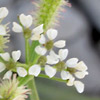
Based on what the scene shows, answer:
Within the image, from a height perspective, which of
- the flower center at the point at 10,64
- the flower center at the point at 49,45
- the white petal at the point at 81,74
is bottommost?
the white petal at the point at 81,74

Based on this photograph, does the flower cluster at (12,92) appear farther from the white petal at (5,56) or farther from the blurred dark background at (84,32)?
the blurred dark background at (84,32)

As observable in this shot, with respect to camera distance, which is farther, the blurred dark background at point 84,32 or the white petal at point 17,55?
the blurred dark background at point 84,32

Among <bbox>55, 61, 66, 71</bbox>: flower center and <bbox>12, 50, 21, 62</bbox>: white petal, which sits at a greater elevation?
<bbox>12, 50, 21, 62</bbox>: white petal

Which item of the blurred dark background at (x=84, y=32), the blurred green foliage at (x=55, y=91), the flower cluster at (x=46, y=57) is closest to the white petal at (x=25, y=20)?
the flower cluster at (x=46, y=57)

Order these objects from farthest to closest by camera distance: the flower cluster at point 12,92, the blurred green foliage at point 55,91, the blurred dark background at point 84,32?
the blurred dark background at point 84,32 < the blurred green foliage at point 55,91 < the flower cluster at point 12,92


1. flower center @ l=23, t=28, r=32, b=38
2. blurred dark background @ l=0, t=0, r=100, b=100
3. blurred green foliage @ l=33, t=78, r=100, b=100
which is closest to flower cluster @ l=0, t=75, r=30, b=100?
flower center @ l=23, t=28, r=32, b=38

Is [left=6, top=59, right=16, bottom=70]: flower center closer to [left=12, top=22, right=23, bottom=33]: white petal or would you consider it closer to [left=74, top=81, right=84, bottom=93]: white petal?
[left=12, top=22, right=23, bottom=33]: white petal

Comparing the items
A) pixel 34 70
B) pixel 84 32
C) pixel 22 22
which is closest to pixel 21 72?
pixel 34 70

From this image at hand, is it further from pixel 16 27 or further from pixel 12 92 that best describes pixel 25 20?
pixel 12 92

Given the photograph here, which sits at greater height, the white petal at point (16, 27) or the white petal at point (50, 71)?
the white petal at point (16, 27)

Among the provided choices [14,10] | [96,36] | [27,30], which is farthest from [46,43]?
[96,36]

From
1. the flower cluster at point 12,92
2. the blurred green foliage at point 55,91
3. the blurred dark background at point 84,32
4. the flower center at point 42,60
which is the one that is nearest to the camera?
the flower cluster at point 12,92
